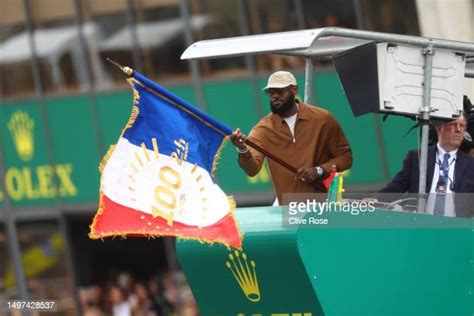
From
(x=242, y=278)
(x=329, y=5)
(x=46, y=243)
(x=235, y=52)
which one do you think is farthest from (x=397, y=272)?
(x=46, y=243)

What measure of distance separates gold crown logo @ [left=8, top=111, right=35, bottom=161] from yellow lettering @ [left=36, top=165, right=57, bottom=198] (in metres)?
0.31

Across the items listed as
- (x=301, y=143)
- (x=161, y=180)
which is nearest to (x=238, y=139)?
(x=161, y=180)

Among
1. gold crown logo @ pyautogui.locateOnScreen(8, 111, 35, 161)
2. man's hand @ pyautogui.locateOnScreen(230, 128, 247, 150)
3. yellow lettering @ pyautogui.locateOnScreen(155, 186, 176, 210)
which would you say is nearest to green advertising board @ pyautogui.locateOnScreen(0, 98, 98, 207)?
gold crown logo @ pyautogui.locateOnScreen(8, 111, 35, 161)

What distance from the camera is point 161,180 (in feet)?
30.8

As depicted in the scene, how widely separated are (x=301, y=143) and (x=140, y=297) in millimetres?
15940

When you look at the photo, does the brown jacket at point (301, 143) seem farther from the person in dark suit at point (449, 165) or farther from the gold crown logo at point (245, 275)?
the gold crown logo at point (245, 275)

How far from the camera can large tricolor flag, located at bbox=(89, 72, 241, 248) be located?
9234 millimetres

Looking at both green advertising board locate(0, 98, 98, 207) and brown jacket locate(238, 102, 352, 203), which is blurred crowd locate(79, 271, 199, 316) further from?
brown jacket locate(238, 102, 352, 203)

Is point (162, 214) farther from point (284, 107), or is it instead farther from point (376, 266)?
point (284, 107)

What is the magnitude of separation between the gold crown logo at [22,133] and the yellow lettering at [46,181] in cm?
31

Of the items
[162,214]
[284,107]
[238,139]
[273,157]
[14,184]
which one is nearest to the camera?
[162,214]

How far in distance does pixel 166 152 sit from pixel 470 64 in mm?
2555

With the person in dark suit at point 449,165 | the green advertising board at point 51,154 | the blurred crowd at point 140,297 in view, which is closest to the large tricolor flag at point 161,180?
the person in dark suit at point 449,165

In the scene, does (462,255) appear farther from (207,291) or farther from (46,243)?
(46,243)
